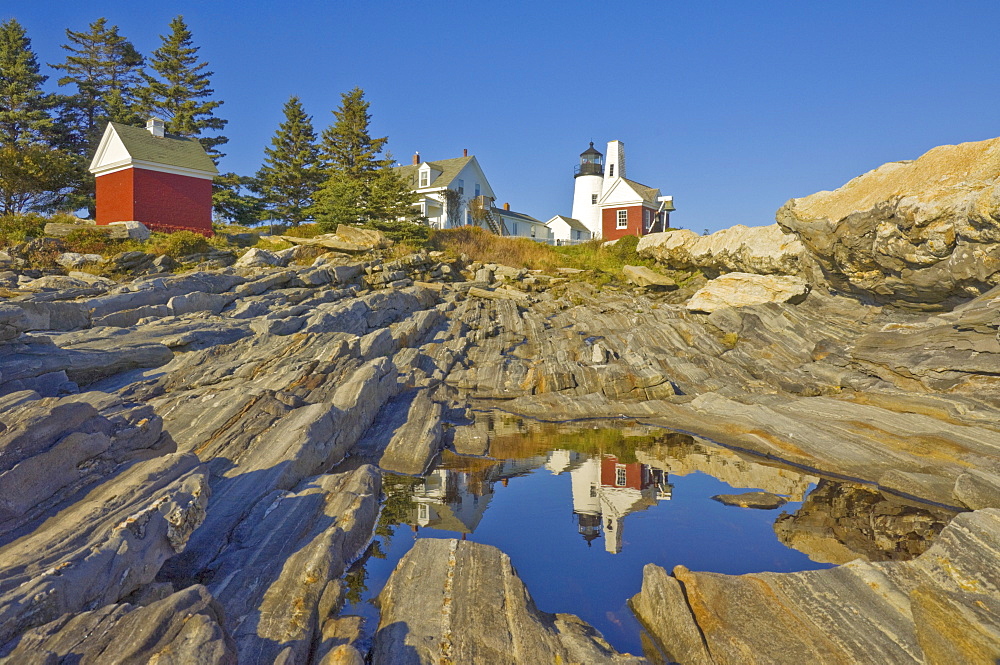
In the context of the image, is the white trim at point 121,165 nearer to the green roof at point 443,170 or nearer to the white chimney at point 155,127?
the white chimney at point 155,127

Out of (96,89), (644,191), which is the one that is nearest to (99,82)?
(96,89)

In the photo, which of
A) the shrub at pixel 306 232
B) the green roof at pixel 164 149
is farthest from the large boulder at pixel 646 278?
the green roof at pixel 164 149

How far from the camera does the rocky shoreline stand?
598 cm

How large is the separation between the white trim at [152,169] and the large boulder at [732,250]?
29.5 m

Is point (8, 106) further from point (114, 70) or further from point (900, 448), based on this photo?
point (900, 448)

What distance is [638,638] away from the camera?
23.0ft

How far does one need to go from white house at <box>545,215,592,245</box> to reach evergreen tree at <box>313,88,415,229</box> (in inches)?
966

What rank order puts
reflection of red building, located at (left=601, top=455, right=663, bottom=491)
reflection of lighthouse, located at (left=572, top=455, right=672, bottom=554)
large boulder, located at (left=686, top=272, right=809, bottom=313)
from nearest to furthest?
1. reflection of lighthouse, located at (left=572, top=455, right=672, bottom=554)
2. reflection of red building, located at (left=601, top=455, right=663, bottom=491)
3. large boulder, located at (left=686, top=272, right=809, bottom=313)

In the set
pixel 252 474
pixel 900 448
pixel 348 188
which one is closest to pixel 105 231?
pixel 348 188

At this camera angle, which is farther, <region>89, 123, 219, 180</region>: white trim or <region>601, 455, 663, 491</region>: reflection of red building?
<region>89, 123, 219, 180</region>: white trim

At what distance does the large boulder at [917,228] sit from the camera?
1622cm

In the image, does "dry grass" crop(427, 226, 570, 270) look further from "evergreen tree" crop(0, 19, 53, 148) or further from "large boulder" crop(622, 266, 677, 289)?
"evergreen tree" crop(0, 19, 53, 148)

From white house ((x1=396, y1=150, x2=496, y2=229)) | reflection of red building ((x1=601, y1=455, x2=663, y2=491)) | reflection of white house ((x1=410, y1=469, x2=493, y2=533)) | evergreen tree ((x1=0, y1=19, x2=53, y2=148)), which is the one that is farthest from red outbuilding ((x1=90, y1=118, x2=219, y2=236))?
reflection of red building ((x1=601, y1=455, x2=663, y2=491))

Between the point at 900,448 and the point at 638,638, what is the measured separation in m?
9.23
